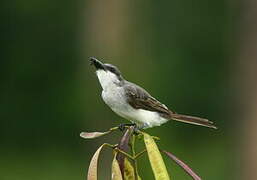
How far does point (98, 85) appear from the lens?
1148cm

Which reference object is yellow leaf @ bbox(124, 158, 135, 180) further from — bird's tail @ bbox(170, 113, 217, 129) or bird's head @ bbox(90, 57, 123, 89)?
bird's tail @ bbox(170, 113, 217, 129)

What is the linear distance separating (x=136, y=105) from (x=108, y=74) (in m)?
0.22

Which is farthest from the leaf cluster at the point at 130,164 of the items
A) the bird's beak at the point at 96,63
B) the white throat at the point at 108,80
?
the white throat at the point at 108,80

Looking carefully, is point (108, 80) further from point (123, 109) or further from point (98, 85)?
point (98, 85)

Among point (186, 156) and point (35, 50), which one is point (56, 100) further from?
point (186, 156)

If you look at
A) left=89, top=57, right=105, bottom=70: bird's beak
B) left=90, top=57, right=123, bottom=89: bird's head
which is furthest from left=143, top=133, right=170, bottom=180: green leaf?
left=90, top=57, right=123, bottom=89: bird's head

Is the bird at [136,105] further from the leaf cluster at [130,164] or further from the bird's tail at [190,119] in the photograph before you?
the leaf cluster at [130,164]

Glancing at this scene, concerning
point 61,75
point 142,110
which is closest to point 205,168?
point 61,75

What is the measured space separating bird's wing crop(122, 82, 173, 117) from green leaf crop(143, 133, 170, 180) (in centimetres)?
97

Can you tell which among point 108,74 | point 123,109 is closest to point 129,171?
point 108,74

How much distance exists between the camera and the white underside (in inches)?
146

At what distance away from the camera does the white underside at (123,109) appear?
12.1 ft

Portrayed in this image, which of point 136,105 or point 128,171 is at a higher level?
point 136,105

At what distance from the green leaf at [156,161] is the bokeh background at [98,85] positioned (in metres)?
6.65
